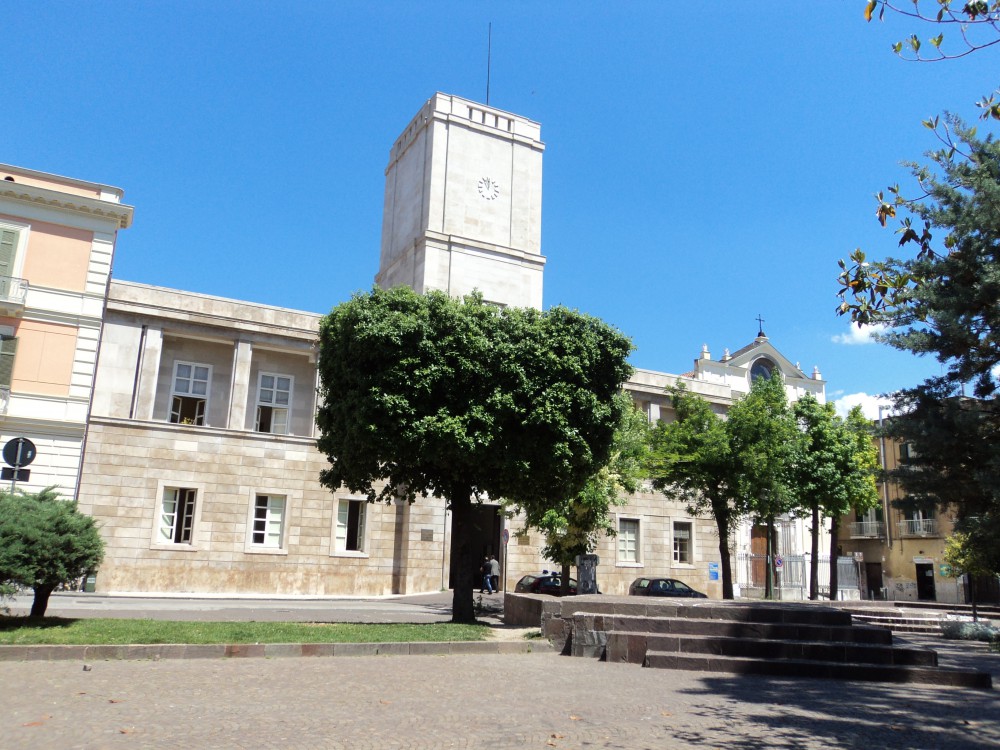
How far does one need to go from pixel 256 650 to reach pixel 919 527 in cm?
4373

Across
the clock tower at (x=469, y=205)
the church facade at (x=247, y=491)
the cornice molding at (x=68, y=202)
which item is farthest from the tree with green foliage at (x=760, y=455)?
the cornice molding at (x=68, y=202)

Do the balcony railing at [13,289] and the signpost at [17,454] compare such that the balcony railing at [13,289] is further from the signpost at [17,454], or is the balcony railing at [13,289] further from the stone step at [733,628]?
the stone step at [733,628]

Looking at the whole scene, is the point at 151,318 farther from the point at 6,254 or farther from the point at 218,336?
the point at 6,254

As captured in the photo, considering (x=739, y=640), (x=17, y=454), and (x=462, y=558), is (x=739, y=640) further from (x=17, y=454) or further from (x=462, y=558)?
(x=17, y=454)

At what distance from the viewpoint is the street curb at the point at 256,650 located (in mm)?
10125

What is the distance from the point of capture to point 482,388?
55.0ft

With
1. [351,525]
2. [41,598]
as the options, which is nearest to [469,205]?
[351,525]

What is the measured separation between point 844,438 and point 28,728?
3236 centimetres

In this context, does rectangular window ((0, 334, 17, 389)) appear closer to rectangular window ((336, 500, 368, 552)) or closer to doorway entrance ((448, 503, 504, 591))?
rectangular window ((336, 500, 368, 552))

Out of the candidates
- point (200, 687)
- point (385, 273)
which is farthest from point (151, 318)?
point (200, 687)

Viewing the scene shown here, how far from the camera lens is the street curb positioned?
10.1m

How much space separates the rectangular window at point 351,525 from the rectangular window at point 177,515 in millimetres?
5240

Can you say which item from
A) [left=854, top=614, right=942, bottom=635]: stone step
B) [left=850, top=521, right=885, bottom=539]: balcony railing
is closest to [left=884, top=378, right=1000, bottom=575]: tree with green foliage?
[left=854, top=614, right=942, bottom=635]: stone step

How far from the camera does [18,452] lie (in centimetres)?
1366
